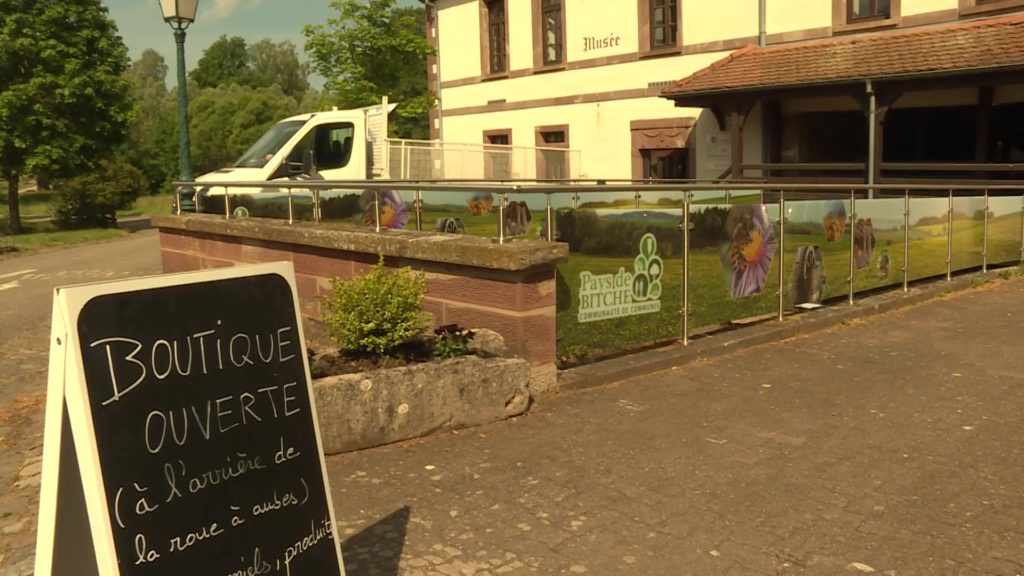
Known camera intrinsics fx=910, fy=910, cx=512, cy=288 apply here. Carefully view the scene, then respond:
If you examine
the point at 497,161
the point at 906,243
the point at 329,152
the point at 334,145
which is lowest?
the point at 906,243

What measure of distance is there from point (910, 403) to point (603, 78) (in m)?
19.0

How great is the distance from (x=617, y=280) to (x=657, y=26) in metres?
17.1

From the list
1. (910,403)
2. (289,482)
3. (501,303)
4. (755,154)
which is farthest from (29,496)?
(755,154)

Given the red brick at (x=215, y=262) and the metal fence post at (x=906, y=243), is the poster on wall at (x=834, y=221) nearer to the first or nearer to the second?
the metal fence post at (x=906, y=243)

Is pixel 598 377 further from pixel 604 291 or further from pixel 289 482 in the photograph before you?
pixel 289 482

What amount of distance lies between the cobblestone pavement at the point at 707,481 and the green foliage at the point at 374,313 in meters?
0.73

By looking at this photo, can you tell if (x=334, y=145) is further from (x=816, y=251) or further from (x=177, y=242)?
(x=816, y=251)

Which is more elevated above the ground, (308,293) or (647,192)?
(647,192)

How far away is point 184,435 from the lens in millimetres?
2830

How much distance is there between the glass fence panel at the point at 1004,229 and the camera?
12453mm

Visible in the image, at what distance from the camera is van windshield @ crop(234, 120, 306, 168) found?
46.3ft

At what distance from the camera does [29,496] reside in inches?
195

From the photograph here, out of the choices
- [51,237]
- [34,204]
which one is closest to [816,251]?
[51,237]

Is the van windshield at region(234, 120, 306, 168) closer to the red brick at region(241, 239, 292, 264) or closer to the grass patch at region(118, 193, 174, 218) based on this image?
the red brick at region(241, 239, 292, 264)
